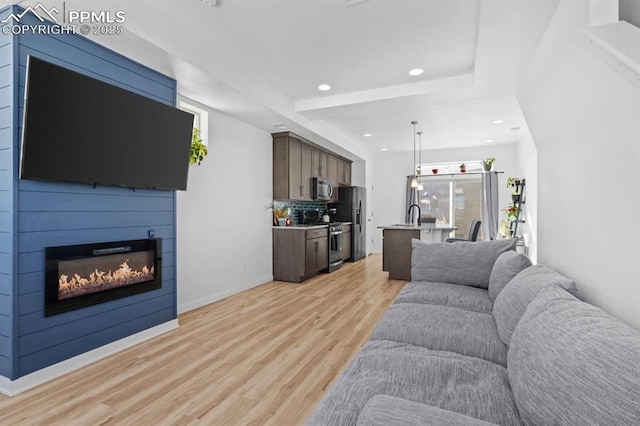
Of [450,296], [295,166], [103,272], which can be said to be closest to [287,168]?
[295,166]

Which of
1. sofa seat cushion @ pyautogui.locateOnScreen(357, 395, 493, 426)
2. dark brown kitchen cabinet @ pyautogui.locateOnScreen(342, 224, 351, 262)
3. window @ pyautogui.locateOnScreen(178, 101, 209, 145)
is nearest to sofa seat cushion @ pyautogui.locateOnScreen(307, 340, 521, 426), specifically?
sofa seat cushion @ pyautogui.locateOnScreen(357, 395, 493, 426)

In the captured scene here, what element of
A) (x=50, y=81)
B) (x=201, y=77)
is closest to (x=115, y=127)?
(x=50, y=81)

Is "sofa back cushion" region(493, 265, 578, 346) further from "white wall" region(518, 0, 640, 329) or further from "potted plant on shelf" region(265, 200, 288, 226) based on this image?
"potted plant on shelf" region(265, 200, 288, 226)

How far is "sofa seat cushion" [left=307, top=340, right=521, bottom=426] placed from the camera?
114cm

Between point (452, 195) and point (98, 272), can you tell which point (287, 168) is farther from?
point (452, 195)

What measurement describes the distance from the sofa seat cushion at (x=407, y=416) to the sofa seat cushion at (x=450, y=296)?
4.93 ft

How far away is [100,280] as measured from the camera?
2.69 metres

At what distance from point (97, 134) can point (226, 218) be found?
2.12 metres

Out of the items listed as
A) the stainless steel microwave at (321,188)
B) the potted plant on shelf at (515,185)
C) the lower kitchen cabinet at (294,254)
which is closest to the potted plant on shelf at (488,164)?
the potted plant on shelf at (515,185)

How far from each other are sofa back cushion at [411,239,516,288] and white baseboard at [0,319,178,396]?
8.44 feet

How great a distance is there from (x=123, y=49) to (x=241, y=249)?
2849 mm

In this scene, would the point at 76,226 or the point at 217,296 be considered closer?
the point at 76,226

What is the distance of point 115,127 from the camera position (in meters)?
2.66

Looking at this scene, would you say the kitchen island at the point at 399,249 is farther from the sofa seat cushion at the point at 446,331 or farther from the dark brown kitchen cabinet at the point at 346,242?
the sofa seat cushion at the point at 446,331
